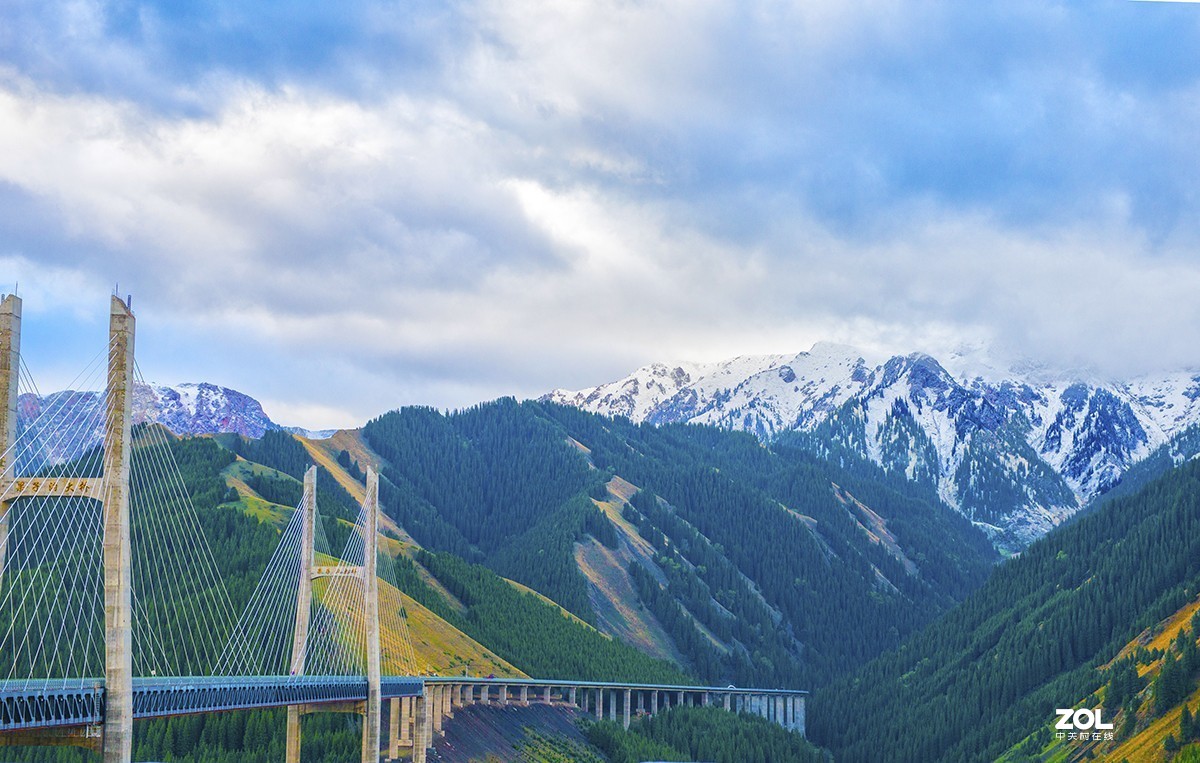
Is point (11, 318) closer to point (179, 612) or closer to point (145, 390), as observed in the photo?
point (145, 390)

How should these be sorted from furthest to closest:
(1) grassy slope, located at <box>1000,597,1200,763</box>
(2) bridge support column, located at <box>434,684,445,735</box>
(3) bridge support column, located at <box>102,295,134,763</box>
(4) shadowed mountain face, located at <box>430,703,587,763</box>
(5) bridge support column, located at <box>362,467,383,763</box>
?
(2) bridge support column, located at <box>434,684,445,735</box>, (4) shadowed mountain face, located at <box>430,703,587,763</box>, (1) grassy slope, located at <box>1000,597,1200,763</box>, (5) bridge support column, located at <box>362,467,383,763</box>, (3) bridge support column, located at <box>102,295,134,763</box>

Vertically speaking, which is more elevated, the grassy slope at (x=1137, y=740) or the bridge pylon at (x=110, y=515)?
the bridge pylon at (x=110, y=515)

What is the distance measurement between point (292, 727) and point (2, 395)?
50788 mm

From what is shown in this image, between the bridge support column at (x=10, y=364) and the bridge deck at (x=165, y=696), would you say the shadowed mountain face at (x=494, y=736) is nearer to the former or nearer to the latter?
the bridge deck at (x=165, y=696)

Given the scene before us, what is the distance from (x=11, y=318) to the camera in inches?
2591

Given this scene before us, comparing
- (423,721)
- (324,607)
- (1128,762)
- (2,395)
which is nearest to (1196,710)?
(1128,762)

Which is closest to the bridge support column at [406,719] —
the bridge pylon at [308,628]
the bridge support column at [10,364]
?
the bridge pylon at [308,628]

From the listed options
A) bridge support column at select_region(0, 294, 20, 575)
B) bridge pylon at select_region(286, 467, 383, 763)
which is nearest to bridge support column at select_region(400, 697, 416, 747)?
bridge pylon at select_region(286, 467, 383, 763)

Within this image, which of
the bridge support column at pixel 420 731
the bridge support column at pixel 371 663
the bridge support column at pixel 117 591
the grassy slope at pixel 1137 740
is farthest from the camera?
the grassy slope at pixel 1137 740

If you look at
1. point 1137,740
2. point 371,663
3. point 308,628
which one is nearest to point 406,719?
point 371,663

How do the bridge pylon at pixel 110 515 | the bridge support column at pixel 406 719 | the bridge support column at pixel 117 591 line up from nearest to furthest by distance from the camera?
the bridge pylon at pixel 110 515 → the bridge support column at pixel 117 591 → the bridge support column at pixel 406 719

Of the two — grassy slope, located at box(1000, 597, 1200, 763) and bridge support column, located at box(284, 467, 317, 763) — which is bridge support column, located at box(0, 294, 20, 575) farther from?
grassy slope, located at box(1000, 597, 1200, 763)

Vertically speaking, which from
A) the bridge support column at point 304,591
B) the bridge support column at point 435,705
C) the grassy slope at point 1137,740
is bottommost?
the grassy slope at point 1137,740

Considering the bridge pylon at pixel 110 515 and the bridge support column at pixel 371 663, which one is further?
the bridge support column at pixel 371 663
